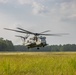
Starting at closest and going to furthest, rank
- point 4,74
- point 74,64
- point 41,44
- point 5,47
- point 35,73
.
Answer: point 4,74 < point 35,73 < point 74,64 < point 41,44 < point 5,47

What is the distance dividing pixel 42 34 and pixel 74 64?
5296cm

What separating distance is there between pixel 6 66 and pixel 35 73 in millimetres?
1329

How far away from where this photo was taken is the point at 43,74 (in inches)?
403

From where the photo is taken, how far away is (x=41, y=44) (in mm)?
59875

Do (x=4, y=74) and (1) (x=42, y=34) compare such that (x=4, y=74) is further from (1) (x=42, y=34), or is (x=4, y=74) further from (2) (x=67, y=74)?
(1) (x=42, y=34)

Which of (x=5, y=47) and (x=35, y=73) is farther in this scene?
(x=5, y=47)

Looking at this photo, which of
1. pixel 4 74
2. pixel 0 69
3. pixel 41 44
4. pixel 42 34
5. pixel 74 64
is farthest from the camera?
pixel 42 34

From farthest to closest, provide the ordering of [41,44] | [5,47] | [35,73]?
[5,47] < [41,44] < [35,73]

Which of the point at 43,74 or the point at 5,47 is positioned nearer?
the point at 43,74

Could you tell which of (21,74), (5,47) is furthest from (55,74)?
(5,47)

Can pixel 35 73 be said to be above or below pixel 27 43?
below

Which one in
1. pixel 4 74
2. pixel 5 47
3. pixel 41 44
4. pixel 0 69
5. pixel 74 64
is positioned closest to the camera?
pixel 4 74

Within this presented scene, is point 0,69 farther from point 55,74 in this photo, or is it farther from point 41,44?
point 41,44

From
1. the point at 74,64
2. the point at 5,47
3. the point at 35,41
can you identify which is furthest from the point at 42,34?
the point at 5,47
